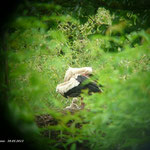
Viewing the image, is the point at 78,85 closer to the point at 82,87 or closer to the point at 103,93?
the point at 82,87

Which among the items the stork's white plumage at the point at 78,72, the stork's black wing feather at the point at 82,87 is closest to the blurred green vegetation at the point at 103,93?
the stork's black wing feather at the point at 82,87

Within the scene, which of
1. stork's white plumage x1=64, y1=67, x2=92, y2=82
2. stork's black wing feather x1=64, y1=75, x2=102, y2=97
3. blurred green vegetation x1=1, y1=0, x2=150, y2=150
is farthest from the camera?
stork's white plumage x1=64, y1=67, x2=92, y2=82

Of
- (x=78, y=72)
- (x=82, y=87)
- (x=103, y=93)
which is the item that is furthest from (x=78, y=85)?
(x=103, y=93)

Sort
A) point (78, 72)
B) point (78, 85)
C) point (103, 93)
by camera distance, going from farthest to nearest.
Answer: point (78, 72) < point (78, 85) < point (103, 93)

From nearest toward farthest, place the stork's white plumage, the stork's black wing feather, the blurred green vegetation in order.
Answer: the blurred green vegetation, the stork's black wing feather, the stork's white plumage

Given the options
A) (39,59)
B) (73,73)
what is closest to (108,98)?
(73,73)

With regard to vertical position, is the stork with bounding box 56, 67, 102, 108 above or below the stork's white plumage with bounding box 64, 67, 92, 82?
Result: below

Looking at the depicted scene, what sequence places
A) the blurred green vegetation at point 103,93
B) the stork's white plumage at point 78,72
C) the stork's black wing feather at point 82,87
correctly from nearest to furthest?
the blurred green vegetation at point 103,93 < the stork's black wing feather at point 82,87 < the stork's white plumage at point 78,72

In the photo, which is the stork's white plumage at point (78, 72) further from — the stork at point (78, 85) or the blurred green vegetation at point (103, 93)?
the blurred green vegetation at point (103, 93)

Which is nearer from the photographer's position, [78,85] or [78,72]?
[78,85]

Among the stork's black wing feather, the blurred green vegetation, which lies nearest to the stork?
the stork's black wing feather

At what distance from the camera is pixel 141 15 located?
3291mm

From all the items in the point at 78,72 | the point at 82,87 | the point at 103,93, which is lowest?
the point at 82,87

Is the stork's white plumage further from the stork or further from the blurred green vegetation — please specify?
the blurred green vegetation
